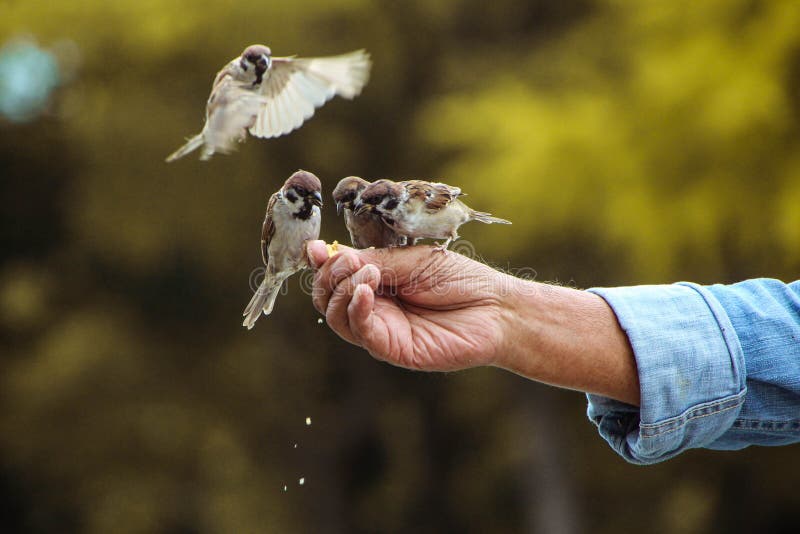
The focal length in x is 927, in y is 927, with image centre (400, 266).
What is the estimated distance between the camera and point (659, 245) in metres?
6.19

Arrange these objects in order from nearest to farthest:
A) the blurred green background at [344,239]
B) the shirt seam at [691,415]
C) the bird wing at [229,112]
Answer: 1. the bird wing at [229,112]
2. the shirt seam at [691,415]
3. the blurred green background at [344,239]

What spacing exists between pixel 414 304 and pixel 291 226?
554 millimetres

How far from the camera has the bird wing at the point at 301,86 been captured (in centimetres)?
283

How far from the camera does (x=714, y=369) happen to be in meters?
2.76

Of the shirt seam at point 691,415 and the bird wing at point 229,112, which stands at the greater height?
the bird wing at point 229,112

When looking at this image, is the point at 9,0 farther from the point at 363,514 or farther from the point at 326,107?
the point at 363,514

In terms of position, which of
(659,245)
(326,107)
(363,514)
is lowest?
(363,514)

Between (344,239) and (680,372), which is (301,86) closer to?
(680,372)

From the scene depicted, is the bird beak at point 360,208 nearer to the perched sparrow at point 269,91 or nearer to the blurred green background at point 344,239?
the perched sparrow at point 269,91

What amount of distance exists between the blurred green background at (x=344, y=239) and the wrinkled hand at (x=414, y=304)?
10.6 ft

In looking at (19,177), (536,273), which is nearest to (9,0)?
(19,177)

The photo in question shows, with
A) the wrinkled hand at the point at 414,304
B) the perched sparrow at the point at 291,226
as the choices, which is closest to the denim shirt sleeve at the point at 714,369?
the wrinkled hand at the point at 414,304

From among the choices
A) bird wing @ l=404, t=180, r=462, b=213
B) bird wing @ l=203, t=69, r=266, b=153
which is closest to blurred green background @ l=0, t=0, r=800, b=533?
bird wing @ l=404, t=180, r=462, b=213

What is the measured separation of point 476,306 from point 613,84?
3.95m
